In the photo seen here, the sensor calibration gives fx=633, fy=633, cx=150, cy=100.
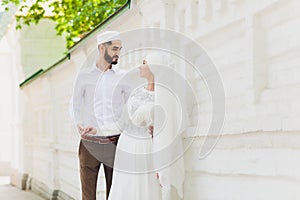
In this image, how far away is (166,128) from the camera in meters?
4.29

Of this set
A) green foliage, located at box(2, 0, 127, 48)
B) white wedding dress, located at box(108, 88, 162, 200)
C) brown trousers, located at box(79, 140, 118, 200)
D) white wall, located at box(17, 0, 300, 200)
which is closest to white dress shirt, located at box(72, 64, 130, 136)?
brown trousers, located at box(79, 140, 118, 200)

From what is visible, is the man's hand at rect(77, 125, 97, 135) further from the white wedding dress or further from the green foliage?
the green foliage

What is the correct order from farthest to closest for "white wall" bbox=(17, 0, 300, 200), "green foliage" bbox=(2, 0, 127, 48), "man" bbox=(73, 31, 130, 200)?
"green foliage" bbox=(2, 0, 127, 48) → "man" bbox=(73, 31, 130, 200) → "white wall" bbox=(17, 0, 300, 200)

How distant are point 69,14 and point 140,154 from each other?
33.1 feet

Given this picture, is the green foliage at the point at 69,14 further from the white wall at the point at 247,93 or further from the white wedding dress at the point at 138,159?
the white wedding dress at the point at 138,159

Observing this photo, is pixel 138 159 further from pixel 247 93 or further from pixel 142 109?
pixel 247 93

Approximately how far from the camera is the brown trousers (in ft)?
17.7

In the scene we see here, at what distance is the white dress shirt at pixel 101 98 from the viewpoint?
5328mm

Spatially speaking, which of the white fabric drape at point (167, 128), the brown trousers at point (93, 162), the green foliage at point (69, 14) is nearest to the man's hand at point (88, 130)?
the brown trousers at point (93, 162)

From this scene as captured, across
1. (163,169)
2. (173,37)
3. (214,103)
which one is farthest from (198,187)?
(173,37)

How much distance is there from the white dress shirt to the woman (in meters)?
Result: 0.83

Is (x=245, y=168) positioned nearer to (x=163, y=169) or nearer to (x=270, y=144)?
(x=270, y=144)

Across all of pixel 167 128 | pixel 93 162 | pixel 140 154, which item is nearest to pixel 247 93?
pixel 167 128

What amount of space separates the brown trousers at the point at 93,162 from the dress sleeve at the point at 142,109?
0.99m
